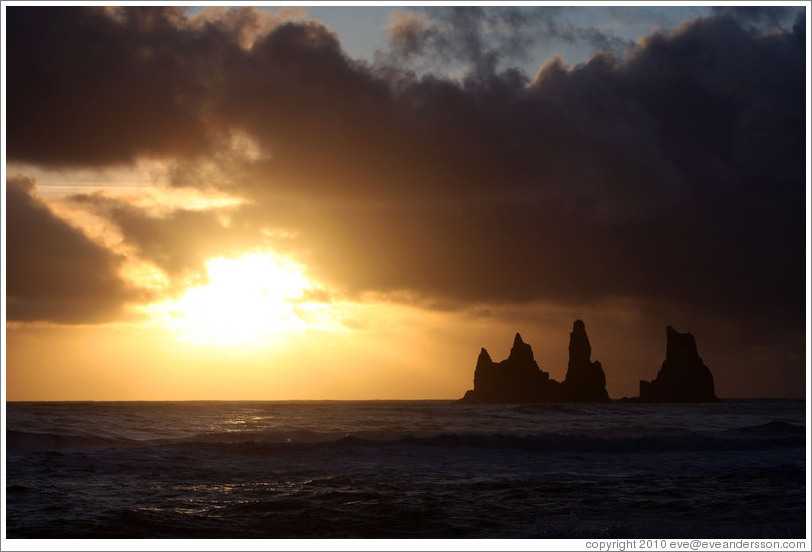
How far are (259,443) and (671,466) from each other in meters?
18.9

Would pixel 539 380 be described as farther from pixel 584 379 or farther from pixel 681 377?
pixel 681 377

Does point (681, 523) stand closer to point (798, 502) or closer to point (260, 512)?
point (798, 502)

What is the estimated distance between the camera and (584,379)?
434ft

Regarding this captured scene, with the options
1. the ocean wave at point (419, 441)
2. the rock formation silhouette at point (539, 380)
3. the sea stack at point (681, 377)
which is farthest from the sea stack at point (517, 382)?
the ocean wave at point (419, 441)

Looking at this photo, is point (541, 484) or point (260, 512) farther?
point (541, 484)

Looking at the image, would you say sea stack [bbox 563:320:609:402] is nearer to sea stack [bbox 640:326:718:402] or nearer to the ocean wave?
sea stack [bbox 640:326:718:402]

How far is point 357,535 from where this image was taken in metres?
16.3

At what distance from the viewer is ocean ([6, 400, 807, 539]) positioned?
1706 cm

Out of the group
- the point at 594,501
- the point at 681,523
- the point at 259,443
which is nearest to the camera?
the point at 681,523

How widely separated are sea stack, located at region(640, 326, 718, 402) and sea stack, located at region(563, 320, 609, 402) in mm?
10552

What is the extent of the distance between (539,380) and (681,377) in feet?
89.5

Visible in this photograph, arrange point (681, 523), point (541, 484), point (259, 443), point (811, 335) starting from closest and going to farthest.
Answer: point (811, 335) → point (681, 523) → point (541, 484) → point (259, 443)

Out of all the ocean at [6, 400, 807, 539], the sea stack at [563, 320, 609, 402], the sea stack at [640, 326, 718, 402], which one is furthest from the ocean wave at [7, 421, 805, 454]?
the sea stack at [640, 326, 718, 402]

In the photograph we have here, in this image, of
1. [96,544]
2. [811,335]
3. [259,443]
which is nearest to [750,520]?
[811,335]
